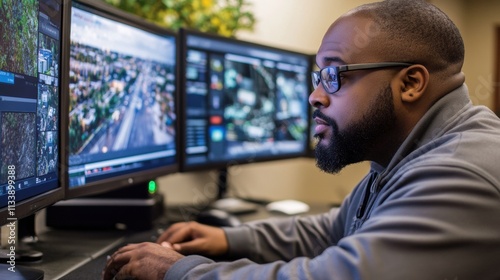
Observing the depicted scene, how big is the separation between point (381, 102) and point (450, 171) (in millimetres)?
251

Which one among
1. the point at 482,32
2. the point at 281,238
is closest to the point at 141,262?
the point at 281,238

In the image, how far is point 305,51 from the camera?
6.97 ft

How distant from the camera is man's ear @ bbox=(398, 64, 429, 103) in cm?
92

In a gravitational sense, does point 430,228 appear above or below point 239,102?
below

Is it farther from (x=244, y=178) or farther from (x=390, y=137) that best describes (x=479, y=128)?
(x=244, y=178)

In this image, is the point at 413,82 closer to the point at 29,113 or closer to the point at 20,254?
the point at 29,113

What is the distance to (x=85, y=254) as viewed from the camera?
3.66 ft

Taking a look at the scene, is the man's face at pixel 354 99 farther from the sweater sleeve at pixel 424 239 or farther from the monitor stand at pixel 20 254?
the monitor stand at pixel 20 254

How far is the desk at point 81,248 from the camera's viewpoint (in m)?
0.98

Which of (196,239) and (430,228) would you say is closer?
(430,228)

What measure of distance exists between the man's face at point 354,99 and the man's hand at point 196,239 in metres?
0.32

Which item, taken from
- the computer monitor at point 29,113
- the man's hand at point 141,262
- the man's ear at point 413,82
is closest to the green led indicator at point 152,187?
the computer monitor at point 29,113

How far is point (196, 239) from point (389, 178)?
0.45 m

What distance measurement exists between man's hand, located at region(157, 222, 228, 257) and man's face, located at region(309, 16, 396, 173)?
32 centimetres
